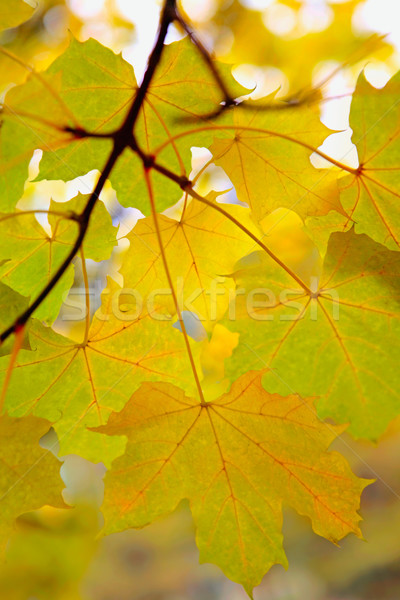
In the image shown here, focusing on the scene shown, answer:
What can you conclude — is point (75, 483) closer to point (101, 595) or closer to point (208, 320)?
point (101, 595)

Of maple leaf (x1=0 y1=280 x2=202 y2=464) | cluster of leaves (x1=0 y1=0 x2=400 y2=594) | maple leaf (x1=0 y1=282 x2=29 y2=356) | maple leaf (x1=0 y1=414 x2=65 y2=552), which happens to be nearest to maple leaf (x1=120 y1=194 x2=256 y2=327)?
cluster of leaves (x1=0 y1=0 x2=400 y2=594)

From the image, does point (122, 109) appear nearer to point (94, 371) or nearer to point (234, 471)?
point (94, 371)

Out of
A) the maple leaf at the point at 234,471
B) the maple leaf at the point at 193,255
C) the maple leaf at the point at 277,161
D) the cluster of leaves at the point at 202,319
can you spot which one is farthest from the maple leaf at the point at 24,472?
the maple leaf at the point at 277,161

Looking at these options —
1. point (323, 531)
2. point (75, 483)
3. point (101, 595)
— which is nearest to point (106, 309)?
point (323, 531)

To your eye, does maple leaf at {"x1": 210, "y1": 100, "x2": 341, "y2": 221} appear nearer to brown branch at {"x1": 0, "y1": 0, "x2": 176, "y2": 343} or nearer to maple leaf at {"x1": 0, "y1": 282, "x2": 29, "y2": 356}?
brown branch at {"x1": 0, "y1": 0, "x2": 176, "y2": 343}

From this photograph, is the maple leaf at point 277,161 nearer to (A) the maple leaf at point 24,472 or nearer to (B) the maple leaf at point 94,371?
(B) the maple leaf at point 94,371

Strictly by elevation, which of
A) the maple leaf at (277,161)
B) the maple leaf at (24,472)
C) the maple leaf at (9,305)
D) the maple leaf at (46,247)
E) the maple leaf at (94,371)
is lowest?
the maple leaf at (24,472)

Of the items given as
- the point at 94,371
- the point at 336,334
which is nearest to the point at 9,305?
the point at 94,371

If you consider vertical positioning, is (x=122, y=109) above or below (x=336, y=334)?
above
